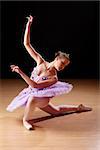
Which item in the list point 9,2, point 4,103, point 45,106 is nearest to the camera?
point 45,106

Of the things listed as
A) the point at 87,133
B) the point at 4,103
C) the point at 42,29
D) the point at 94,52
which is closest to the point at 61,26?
the point at 42,29

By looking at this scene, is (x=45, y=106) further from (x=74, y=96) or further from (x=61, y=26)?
(x=61, y=26)

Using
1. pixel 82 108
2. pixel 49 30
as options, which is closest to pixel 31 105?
pixel 82 108

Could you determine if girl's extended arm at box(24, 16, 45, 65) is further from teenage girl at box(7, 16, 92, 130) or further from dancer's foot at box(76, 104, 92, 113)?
dancer's foot at box(76, 104, 92, 113)

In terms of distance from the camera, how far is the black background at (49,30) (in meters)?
2.25

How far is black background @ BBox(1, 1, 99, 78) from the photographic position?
225 centimetres

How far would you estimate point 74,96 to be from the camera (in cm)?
172

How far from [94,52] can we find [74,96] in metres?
0.72

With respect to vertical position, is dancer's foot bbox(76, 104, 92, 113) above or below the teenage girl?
below

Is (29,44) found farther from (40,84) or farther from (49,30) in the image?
(49,30)

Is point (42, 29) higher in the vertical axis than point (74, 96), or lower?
higher

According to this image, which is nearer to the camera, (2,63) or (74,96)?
(74,96)

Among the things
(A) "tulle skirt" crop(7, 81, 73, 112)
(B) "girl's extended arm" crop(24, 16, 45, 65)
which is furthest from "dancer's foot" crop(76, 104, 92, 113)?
(B) "girl's extended arm" crop(24, 16, 45, 65)

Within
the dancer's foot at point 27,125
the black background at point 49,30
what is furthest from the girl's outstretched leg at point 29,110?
the black background at point 49,30
